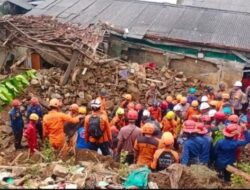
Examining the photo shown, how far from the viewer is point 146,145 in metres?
8.12

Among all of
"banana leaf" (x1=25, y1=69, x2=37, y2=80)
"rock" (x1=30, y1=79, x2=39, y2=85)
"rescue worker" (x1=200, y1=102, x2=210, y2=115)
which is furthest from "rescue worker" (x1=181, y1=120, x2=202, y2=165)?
"banana leaf" (x1=25, y1=69, x2=37, y2=80)

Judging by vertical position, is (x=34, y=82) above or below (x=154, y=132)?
above

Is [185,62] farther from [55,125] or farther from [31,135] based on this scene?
[31,135]

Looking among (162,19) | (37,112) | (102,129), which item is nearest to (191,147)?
(102,129)

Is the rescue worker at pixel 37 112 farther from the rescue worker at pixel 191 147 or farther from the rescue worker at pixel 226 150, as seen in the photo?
the rescue worker at pixel 226 150

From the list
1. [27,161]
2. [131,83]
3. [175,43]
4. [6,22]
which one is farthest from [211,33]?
[27,161]

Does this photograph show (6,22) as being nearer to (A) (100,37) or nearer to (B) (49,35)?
(B) (49,35)

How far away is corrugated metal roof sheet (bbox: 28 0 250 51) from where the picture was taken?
624 inches

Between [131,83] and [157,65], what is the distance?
259 centimetres

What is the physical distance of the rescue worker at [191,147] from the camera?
7.82 meters

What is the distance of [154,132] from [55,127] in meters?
2.45

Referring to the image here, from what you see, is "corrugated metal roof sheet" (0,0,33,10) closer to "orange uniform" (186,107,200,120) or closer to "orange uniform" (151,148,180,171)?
"orange uniform" (186,107,200,120)

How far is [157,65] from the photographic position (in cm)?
1612

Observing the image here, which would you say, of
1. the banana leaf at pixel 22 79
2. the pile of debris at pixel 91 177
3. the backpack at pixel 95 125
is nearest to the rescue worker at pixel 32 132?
the backpack at pixel 95 125
